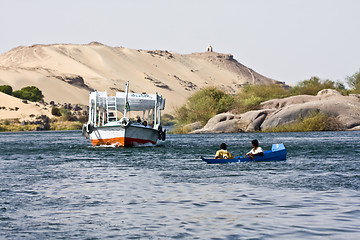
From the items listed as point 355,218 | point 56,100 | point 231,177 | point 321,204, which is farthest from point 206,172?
point 56,100

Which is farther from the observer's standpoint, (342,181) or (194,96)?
(194,96)

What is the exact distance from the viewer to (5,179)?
21.6 meters

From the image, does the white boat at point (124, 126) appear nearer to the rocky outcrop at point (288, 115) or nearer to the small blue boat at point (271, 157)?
the small blue boat at point (271, 157)

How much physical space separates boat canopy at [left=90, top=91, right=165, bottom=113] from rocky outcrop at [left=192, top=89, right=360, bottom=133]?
25281 millimetres

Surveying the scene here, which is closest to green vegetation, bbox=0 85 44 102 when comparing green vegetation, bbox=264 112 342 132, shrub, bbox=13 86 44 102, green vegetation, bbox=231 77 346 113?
shrub, bbox=13 86 44 102

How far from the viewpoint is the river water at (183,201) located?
11.6 metres

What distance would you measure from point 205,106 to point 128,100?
34.3 meters

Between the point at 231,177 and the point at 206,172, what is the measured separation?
2.00 meters

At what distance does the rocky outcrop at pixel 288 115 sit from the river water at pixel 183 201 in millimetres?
38234

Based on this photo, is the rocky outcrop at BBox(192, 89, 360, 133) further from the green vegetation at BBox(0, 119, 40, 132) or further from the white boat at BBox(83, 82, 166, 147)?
the green vegetation at BBox(0, 119, 40, 132)

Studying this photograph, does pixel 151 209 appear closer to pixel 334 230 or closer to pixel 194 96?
pixel 334 230

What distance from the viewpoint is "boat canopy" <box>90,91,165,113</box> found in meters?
39.7

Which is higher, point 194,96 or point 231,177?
point 194,96

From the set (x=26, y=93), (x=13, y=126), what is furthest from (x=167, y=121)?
(x=13, y=126)
